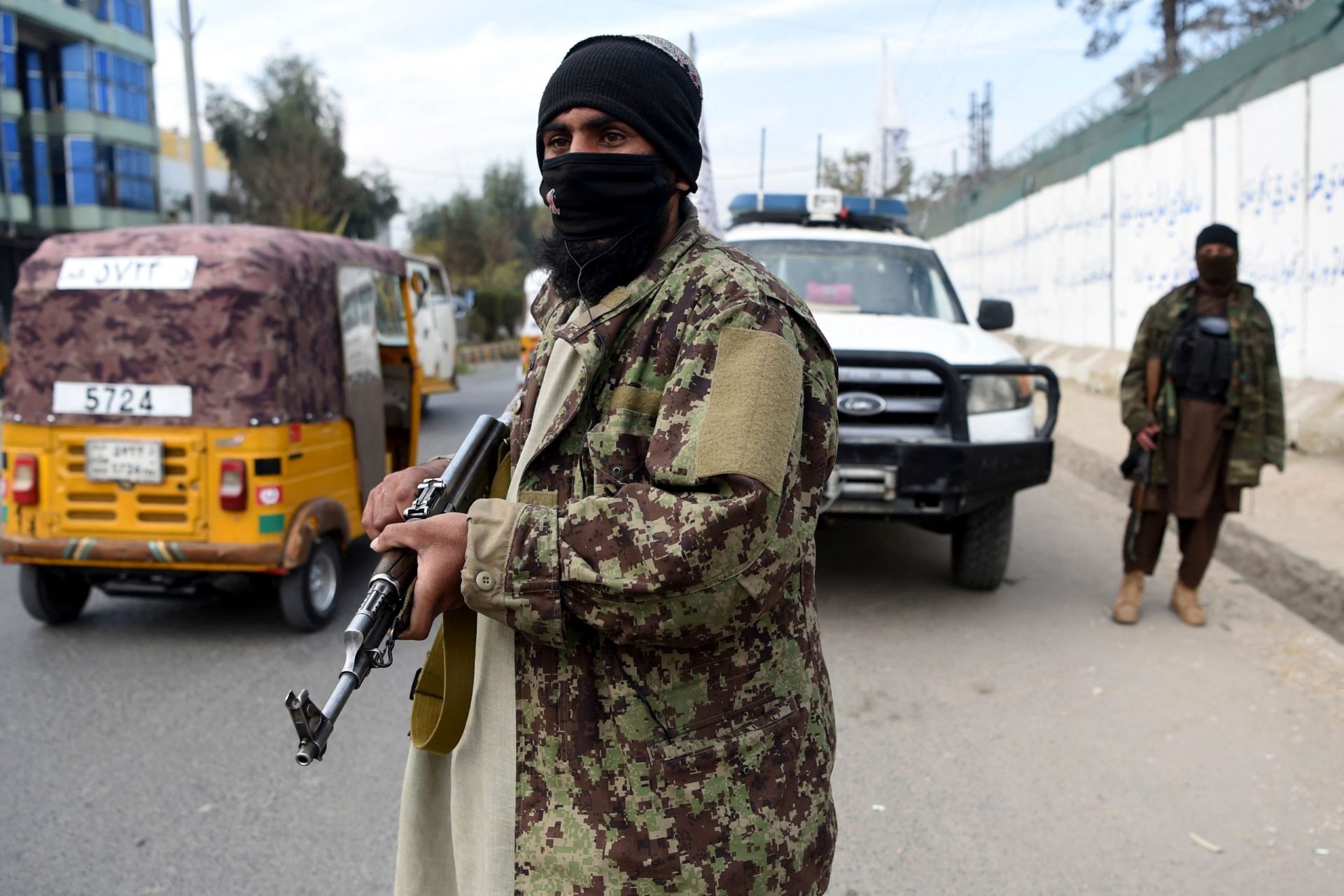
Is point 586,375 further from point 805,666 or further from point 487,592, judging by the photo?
point 805,666

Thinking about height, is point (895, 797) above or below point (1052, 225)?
below

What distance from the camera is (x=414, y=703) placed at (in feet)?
5.41

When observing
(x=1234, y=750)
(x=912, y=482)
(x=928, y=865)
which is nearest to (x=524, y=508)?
(x=928, y=865)

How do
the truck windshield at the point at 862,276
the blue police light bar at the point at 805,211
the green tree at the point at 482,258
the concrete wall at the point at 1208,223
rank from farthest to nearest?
the green tree at the point at 482,258, the concrete wall at the point at 1208,223, the blue police light bar at the point at 805,211, the truck windshield at the point at 862,276

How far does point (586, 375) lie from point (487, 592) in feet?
1.02

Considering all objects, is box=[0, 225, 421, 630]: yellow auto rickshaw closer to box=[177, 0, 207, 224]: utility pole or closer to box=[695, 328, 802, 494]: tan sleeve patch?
box=[695, 328, 802, 494]: tan sleeve patch

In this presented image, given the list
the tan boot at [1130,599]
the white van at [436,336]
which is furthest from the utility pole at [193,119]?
the tan boot at [1130,599]

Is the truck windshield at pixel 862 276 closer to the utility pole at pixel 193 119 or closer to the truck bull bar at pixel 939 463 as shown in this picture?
the truck bull bar at pixel 939 463

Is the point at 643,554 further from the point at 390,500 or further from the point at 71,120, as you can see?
the point at 71,120

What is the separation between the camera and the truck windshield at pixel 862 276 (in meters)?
6.27

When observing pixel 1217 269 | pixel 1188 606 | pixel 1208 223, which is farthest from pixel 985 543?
pixel 1208 223

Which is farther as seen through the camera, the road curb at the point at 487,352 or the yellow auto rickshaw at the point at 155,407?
the road curb at the point at 487,352

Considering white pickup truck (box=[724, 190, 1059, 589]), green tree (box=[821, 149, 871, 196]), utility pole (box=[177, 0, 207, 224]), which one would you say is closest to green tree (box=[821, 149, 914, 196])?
green tree (box=[821, 149, 871, 196])

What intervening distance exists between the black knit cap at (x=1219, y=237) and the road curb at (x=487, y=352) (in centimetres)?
2057
